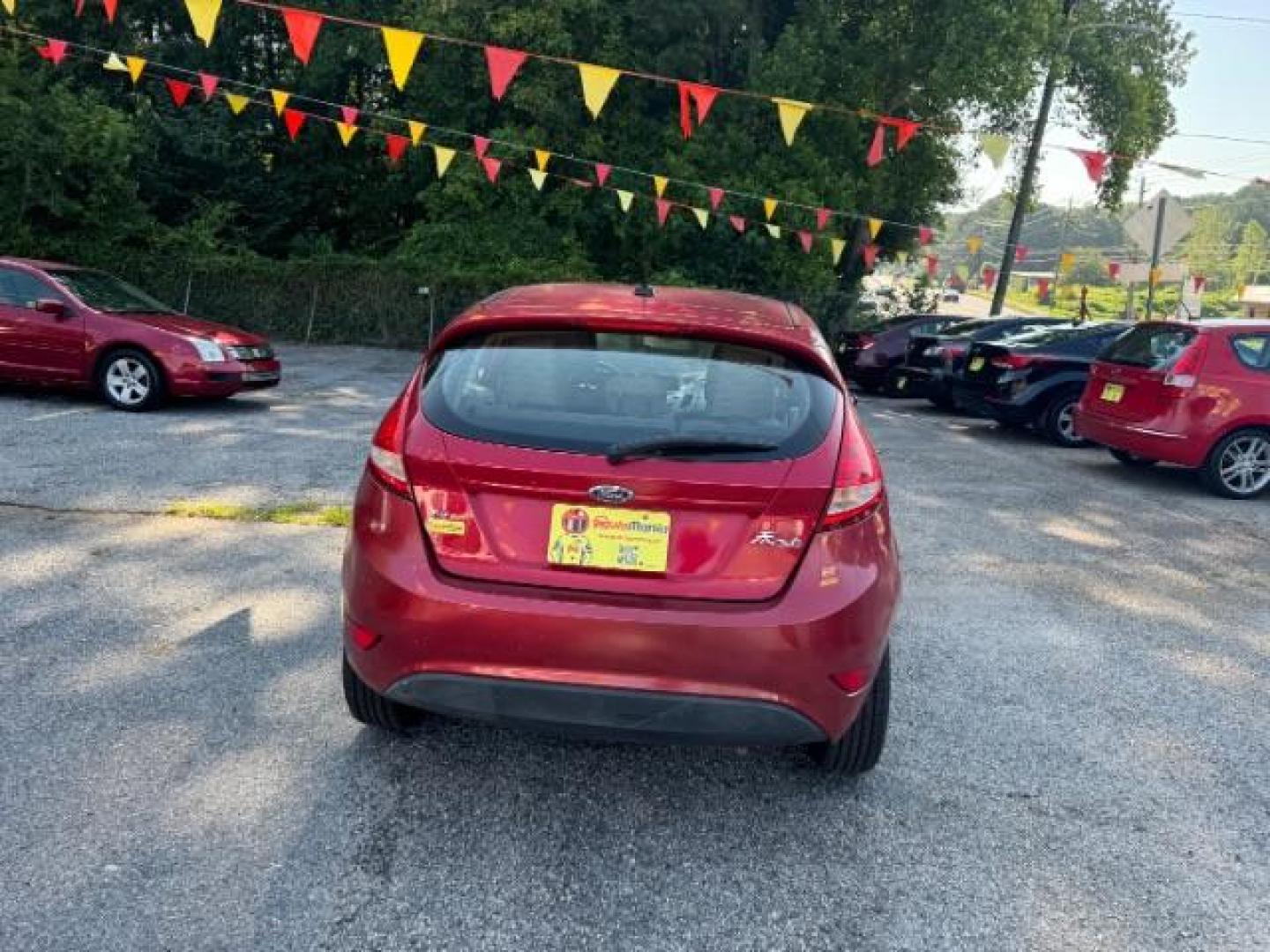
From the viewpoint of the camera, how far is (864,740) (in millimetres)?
3039

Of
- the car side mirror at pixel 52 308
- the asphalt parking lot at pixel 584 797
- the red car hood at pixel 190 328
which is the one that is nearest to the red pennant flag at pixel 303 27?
the red car hood at pixel 190 328

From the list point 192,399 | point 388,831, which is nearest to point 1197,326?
point 388,831

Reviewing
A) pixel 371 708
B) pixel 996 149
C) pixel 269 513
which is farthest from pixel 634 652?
pixel 996 149

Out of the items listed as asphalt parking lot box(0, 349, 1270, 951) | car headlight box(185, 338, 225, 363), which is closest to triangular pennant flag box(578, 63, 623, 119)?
car headlight box(185, 338, 225, 363)

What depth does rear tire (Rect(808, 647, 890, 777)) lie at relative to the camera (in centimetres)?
302

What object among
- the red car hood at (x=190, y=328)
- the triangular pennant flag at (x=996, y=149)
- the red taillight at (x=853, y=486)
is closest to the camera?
the red taillight at (x=853, y=486)

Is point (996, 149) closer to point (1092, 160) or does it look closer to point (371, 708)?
point (1092, 160)

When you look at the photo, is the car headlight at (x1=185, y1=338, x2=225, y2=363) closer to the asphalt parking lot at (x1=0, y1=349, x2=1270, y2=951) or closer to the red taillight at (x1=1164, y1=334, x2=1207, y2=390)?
the asphalt parking lot at (x1=0, y1=349, x2=1270, y2=951)

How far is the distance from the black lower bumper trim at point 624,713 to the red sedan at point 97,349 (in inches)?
310

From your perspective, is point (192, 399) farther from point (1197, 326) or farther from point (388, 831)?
point (1197, 326)

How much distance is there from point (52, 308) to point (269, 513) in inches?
201

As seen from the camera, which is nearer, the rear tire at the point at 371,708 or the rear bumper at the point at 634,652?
the rear bumper at the point at 634,652

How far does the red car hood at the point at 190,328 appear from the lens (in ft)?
31.0

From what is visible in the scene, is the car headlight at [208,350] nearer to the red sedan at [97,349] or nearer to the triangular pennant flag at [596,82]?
the red sedan at [97,349]
